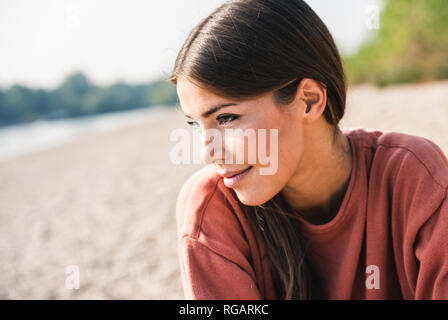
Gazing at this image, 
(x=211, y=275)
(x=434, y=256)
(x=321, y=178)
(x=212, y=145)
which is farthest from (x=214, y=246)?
(x=434, y=256)

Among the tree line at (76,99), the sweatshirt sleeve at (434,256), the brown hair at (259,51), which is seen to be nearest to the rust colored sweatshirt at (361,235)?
the sweatshirt sleeve at (434,256)

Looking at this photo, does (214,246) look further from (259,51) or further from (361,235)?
(259,51)

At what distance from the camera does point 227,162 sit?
1566 millimetres

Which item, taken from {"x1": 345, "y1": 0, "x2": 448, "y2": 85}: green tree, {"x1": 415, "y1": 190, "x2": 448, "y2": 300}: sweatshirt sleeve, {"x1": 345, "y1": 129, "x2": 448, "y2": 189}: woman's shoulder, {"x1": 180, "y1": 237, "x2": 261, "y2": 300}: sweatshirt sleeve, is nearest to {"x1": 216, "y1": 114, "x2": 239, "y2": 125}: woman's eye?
{"x1": 180, "y1": 237, "x2": 261, "y2": 300}: sweatshirt sleeve

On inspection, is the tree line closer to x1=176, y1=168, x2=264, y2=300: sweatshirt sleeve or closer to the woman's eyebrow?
x1=176, y1=168, x2=264, y2=300: sweatshirt sleeve

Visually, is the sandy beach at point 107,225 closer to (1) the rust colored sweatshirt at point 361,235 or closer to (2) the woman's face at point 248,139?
(1) the rust colored sweatshirt at point 361,235

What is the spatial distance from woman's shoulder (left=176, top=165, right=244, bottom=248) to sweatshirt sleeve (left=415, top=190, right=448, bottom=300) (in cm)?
77

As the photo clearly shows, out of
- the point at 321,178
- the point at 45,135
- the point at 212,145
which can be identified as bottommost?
the point at 321,178

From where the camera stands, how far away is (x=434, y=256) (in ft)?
4.76

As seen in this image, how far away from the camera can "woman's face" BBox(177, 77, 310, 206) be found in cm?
149

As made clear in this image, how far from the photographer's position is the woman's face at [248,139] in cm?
149

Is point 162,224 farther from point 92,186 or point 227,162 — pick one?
point 92,186

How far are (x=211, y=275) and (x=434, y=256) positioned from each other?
2.94 feet

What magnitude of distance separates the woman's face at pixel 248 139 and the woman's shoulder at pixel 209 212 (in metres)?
0.14
